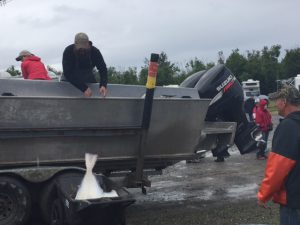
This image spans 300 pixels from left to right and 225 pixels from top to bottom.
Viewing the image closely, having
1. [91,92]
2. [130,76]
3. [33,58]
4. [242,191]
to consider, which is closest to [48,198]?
[91,92]

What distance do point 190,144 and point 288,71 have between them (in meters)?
47.6

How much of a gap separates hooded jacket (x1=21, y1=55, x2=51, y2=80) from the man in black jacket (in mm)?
533

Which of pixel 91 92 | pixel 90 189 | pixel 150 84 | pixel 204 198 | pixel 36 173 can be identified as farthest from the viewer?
pixel 204 198

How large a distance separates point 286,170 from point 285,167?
0.03 m

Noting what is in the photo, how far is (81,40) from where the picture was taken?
6.22 meters

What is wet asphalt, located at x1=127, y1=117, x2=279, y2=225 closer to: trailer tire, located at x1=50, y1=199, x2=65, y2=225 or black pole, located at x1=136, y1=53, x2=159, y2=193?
black pole, located at x1=136, y1=53, x2=159, y2=193

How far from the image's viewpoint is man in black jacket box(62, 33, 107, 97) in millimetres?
6219

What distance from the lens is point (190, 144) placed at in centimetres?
675

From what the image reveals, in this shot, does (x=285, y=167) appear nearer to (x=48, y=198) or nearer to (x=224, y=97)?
(x=48, y=198)

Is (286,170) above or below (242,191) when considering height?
above

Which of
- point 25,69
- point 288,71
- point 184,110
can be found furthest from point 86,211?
point 288,71

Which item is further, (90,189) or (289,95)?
(90,189)

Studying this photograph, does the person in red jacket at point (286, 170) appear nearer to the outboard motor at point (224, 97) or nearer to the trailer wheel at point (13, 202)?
the trailer wheel at point (13, 202)

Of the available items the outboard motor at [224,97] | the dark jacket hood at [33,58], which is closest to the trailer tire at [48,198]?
the dark jacket hood at [33,58]
